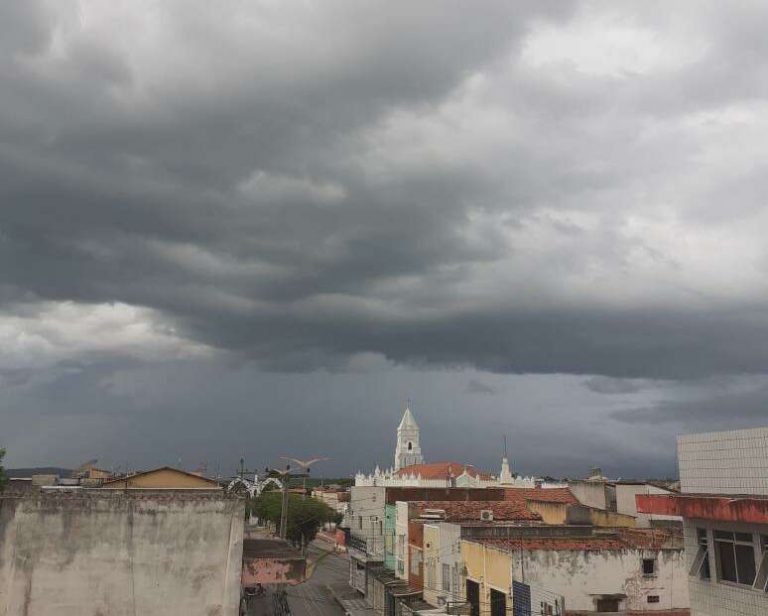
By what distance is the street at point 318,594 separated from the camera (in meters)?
56.2

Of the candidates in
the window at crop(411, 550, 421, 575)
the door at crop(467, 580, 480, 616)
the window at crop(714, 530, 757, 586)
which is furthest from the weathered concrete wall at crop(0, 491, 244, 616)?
the window at crop(411, 550, 421, 575)

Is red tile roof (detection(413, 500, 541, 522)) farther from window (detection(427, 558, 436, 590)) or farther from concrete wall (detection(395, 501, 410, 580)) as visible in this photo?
window (detection(427, 558, 436, 590))

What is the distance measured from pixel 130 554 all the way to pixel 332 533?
8850 centimetres

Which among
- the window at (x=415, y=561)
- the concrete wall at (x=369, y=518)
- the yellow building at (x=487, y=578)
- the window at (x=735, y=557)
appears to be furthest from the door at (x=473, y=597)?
the concrete wall at (x=369, y=518)

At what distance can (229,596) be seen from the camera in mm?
24531

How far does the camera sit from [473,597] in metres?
34.1

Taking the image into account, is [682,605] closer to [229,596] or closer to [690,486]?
[690,486]

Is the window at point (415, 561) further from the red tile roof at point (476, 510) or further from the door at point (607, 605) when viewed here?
the door at point (607, 605)

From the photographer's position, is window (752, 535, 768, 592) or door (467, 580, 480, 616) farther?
door (467, 580, 480, 616)

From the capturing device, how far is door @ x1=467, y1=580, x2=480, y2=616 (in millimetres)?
33375

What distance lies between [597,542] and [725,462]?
1677 cm

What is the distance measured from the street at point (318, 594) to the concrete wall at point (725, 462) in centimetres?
2853

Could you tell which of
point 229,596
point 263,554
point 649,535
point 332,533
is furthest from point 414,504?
point 332,533

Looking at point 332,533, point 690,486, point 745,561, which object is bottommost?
point 332,533
